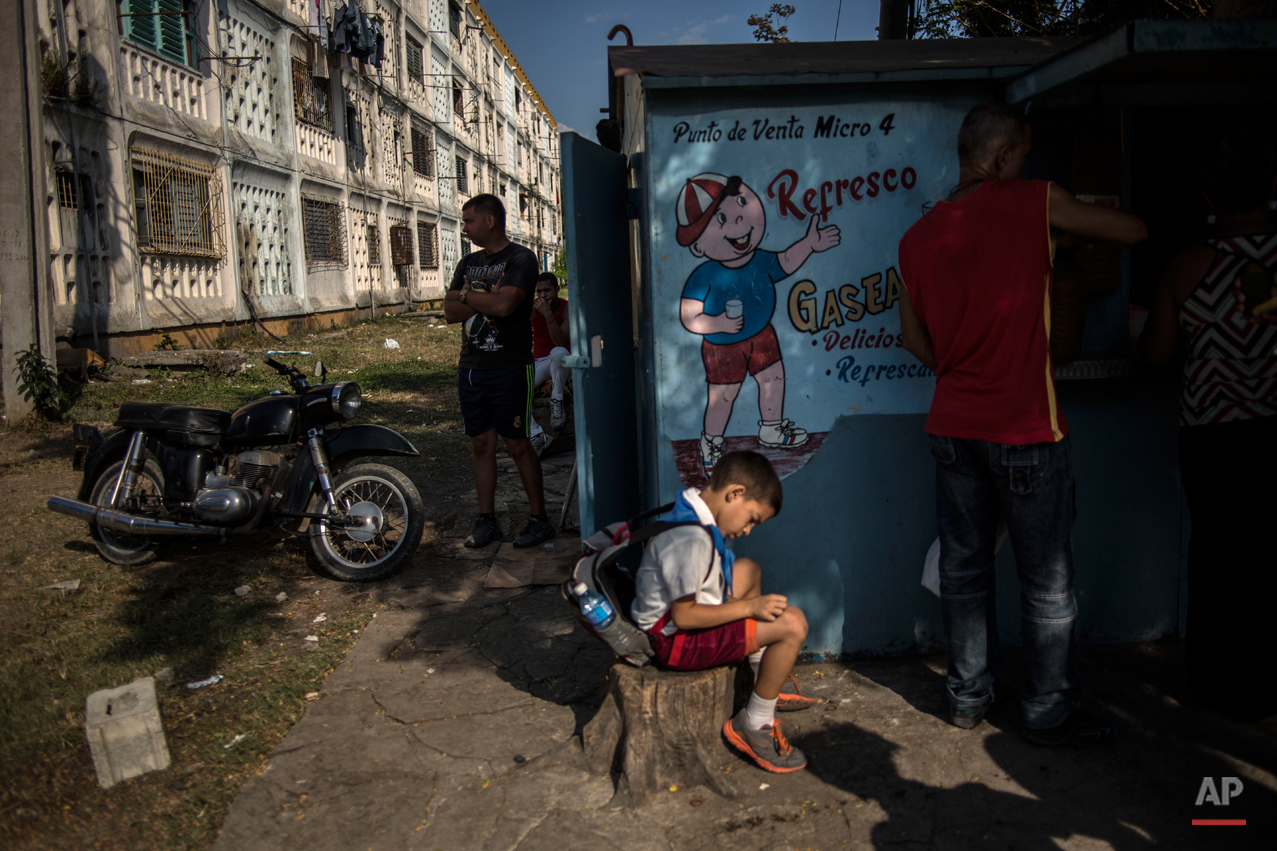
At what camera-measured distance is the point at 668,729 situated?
8.36 ft

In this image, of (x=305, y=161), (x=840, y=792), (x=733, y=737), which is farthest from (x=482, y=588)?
(x=305, y=161)

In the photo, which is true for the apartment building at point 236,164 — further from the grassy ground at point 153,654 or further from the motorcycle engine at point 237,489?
the motorcycle engine at point 237,489

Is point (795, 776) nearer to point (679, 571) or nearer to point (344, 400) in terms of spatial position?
point (679, 571)

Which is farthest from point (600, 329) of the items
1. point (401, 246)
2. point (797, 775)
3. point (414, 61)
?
point (414, 61)

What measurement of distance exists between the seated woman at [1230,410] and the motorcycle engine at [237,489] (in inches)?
160

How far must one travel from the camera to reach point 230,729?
2.99 meters

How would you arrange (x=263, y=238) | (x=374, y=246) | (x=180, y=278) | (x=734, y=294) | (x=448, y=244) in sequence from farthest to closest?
(x=448, y=244)
(x=374, y=246)
(x=263, y=238)
(x=180, y=278)
(x=734, y=294)

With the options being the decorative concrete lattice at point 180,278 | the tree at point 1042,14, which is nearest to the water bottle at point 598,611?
the tree at point 1042,14

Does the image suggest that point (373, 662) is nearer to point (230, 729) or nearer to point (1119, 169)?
point (230, 729)

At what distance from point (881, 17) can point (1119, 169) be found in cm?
510

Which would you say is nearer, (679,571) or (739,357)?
(679,571)

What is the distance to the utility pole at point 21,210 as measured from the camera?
7.42m

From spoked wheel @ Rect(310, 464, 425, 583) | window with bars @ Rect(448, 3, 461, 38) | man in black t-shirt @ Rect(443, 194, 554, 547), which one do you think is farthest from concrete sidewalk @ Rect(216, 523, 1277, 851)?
window with bars @ Rect(448, 3, 461, 38)

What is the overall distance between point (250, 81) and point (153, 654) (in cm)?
1298
